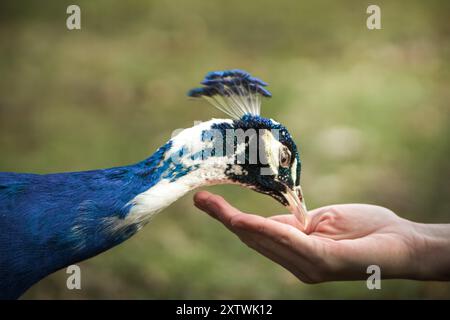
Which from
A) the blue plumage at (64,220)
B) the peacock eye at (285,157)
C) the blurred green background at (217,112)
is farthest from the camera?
the blurred green background at (217,112)

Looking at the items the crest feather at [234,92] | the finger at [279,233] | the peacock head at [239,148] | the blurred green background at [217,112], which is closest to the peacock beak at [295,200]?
the peacock head at [239,148]

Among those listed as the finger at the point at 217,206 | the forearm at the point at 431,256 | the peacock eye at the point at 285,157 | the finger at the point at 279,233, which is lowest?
the forearm at the point at 431,256

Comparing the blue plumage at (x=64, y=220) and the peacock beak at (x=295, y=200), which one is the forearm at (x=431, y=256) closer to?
the peacock beak at (x=295, y=200)

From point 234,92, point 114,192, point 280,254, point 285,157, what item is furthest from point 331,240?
point 114,192

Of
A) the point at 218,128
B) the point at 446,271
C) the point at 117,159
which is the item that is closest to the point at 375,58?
the point at 117,159

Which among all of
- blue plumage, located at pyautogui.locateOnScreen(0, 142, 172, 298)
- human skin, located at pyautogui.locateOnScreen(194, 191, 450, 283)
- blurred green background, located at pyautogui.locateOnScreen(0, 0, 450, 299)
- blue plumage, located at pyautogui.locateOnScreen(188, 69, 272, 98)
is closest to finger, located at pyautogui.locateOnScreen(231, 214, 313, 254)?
human skin, located at pyautogui.locateOnScreen(194, 191, 450, 283)

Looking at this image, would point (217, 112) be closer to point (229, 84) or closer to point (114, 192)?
point (229, 84)

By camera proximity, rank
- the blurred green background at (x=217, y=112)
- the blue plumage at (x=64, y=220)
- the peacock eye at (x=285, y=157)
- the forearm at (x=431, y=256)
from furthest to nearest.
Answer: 1. the blurred green background at (x=217, y=112)
2. the forearm at (x=431, y=256)
3. the peacock eye at (x=285, y=157)
4. the blue plumage at (x=64, y=220)

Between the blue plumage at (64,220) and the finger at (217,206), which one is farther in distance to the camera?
the finger at (217,206)
